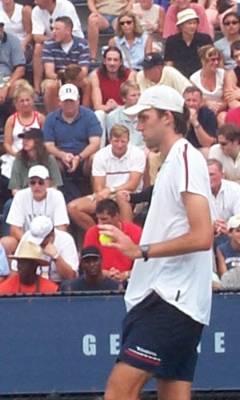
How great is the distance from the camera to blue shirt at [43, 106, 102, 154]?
1292 cm

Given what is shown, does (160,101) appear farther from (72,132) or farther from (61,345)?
(72,132)

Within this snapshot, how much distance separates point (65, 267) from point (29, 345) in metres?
1.56

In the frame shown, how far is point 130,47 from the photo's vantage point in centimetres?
1465

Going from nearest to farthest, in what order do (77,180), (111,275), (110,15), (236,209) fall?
(111,275) → (236,209) → (77,180) → (110,15)

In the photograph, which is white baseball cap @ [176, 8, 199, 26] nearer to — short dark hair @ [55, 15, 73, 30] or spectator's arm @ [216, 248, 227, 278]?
short dark hair @ [55, 15, 73, 30]

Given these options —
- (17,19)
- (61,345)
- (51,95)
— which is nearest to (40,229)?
(61,345)

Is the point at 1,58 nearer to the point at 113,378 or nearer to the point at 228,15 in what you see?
the point at 228,15

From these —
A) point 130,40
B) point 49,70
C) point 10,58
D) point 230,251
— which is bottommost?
point 230,251

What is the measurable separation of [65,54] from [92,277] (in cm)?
497

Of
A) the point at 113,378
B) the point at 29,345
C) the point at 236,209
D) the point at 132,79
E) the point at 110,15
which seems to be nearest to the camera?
the point at 113,378

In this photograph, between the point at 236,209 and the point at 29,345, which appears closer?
the point at 29,345

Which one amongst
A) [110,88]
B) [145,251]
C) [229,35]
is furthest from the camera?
[229,35]

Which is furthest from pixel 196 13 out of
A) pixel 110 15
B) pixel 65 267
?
pixel 65 267

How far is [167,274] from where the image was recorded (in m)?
6.12
